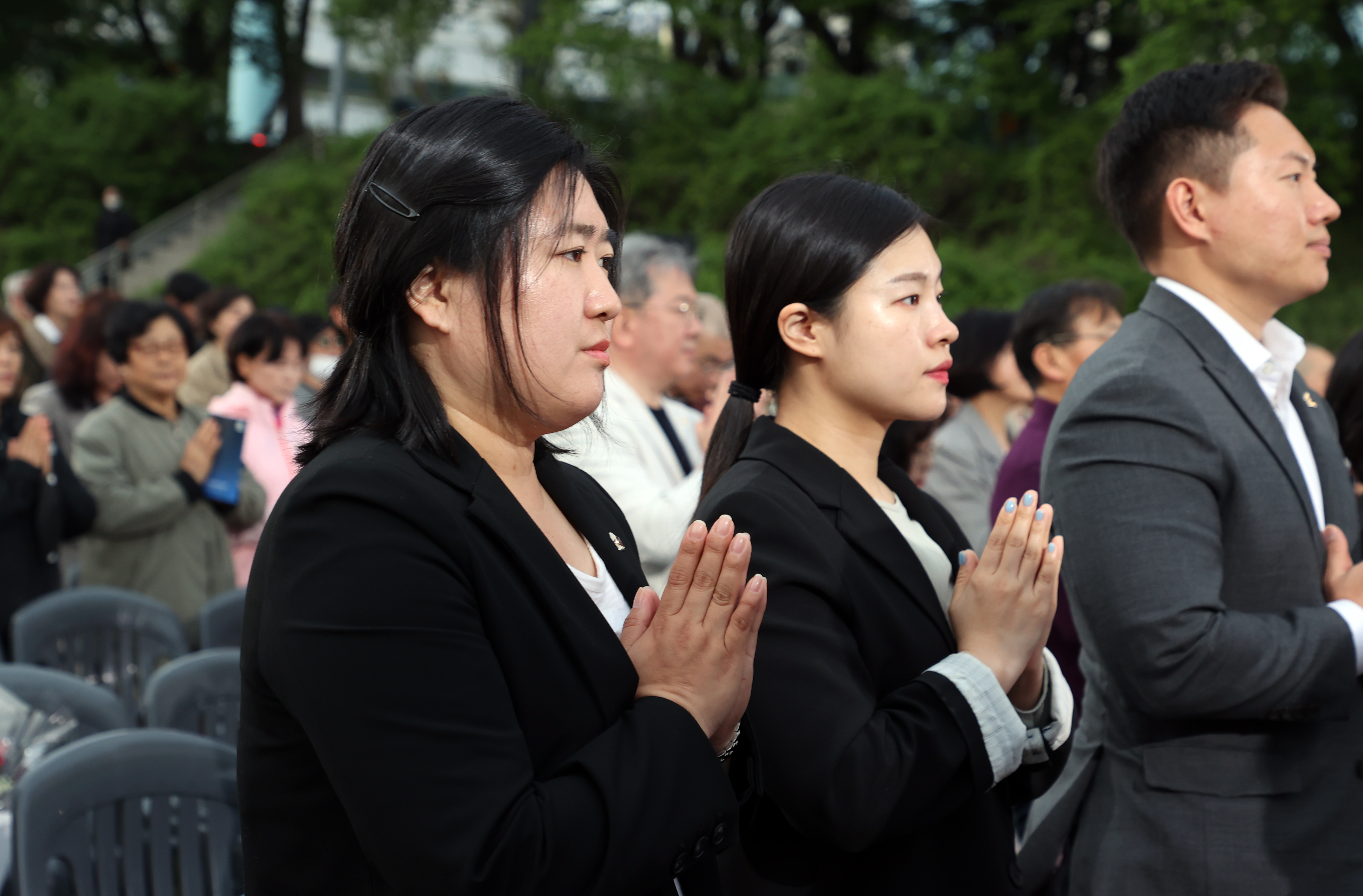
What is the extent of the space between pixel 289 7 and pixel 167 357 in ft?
89.9

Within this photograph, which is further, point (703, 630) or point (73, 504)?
point (73, 504)

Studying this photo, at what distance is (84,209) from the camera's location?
25.4m

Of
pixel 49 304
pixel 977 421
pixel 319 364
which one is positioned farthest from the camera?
pixel 49 304

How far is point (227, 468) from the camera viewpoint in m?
5.00

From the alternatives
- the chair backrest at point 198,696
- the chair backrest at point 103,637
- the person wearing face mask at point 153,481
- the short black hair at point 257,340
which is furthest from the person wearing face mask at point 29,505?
the chair backrest at point 198,696

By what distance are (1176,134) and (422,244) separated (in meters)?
1.59

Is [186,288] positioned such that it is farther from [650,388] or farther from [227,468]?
[650,388]

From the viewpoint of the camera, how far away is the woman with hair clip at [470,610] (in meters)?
1.14

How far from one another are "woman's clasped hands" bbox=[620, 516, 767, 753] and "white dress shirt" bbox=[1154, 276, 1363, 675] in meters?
1.26

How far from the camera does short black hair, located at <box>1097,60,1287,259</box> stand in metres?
2.20

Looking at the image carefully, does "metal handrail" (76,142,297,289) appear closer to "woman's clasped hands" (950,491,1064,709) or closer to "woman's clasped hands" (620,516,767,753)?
"woman's clasped hands" (950,491,1064,709)

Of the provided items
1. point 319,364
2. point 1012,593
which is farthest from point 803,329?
point 319,364

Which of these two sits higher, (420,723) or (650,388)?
(420,723)

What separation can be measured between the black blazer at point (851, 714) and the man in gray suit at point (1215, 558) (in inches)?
8.9
